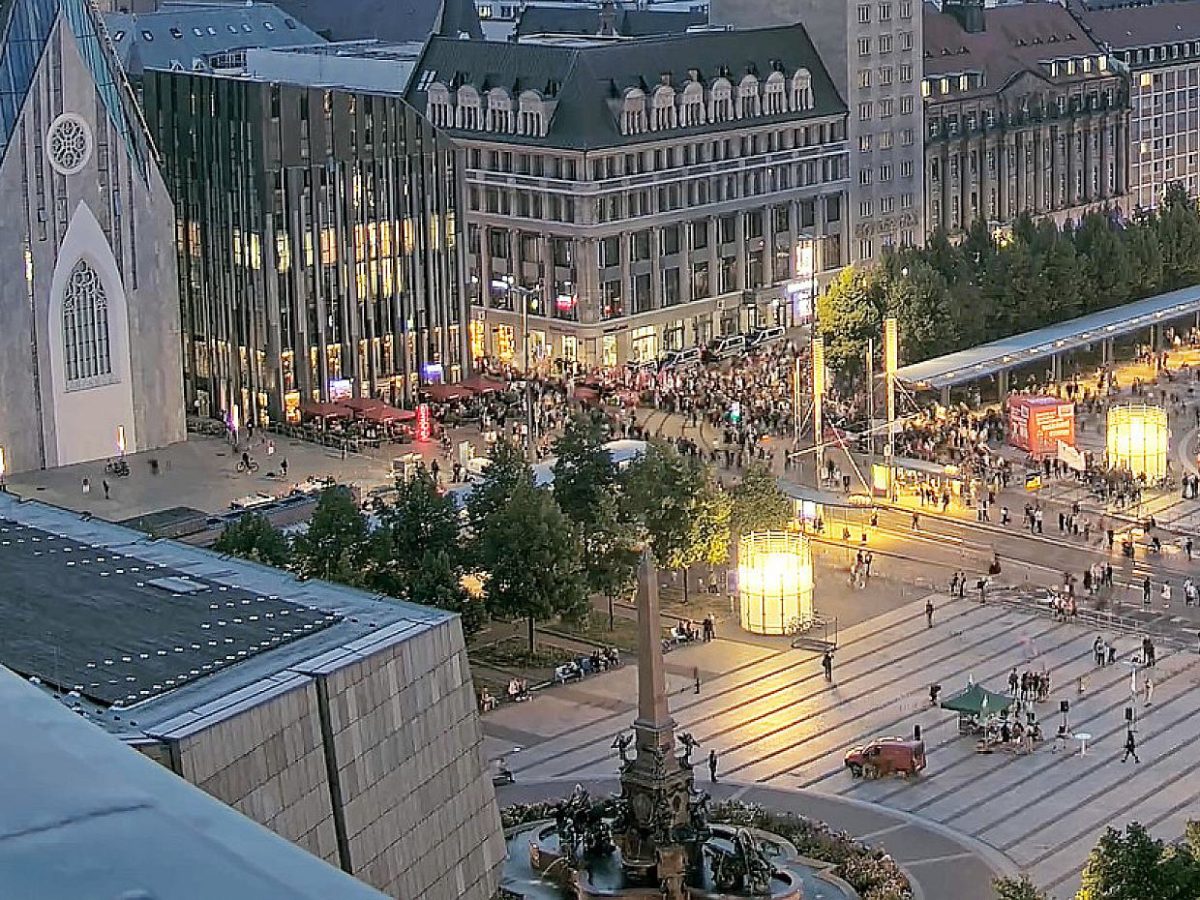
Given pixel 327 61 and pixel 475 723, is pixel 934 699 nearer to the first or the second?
pixel 475 723

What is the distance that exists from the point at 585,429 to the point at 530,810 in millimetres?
33204

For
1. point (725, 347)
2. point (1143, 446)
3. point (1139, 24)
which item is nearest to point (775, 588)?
point (1143, 446)

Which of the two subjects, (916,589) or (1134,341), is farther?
(1134,341)

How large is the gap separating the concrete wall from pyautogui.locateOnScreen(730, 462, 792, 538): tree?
4271 cm

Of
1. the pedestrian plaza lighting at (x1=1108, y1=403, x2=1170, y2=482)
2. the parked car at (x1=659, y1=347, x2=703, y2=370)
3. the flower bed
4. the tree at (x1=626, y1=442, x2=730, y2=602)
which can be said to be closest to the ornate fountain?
the flower bed

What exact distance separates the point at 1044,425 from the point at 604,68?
4390 cm

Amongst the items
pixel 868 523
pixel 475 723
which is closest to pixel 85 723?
pixel 475 723

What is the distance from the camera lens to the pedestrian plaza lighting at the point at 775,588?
273ft

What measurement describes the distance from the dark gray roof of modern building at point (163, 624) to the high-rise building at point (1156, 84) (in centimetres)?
14675

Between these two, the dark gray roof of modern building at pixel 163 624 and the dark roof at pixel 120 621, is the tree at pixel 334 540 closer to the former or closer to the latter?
the dark gray roof of modern building at pixel 163 624

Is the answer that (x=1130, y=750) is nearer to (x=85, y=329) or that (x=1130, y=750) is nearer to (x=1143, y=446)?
(x=1143, y=446)

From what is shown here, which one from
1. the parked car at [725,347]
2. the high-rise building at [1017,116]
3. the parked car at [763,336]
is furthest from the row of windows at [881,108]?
the parked car at [725,347]

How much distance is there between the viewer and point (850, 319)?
429 feet

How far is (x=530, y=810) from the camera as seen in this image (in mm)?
61938
